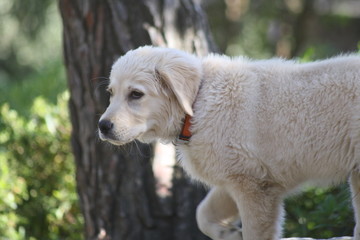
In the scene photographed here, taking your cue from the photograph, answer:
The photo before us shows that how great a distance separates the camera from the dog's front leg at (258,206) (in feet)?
13.5

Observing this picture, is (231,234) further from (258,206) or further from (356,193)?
(356,193)

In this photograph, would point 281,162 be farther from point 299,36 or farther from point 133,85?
point 299,36

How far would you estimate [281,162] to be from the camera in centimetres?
409

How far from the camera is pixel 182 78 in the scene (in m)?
A: 4.16

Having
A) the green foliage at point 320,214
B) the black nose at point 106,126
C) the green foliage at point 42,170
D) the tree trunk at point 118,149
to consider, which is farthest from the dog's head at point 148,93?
the green foliage at point 42,170

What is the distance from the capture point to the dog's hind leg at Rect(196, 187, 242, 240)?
15.3ft

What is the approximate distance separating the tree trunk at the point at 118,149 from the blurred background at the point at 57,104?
1052 mm

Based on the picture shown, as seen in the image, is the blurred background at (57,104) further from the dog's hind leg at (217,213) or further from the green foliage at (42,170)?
the dog's hind leg at (217,213)

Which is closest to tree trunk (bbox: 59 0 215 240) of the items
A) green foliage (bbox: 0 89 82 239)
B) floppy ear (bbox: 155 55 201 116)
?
green foliage (bbox: 0 89 82 239)

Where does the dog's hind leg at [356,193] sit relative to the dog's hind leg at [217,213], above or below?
above

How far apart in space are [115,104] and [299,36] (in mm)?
10203

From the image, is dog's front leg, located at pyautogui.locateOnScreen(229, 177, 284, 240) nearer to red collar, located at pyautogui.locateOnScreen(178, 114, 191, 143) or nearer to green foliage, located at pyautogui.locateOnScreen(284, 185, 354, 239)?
red collar, located at pyautogui.locateOnScreen(178, 114, 191, 143)

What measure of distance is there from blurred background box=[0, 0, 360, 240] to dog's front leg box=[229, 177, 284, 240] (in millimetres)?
1003

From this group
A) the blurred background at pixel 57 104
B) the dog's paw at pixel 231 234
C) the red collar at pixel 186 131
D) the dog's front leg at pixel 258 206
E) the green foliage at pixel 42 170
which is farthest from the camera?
the green foliage at pixel 42 170
